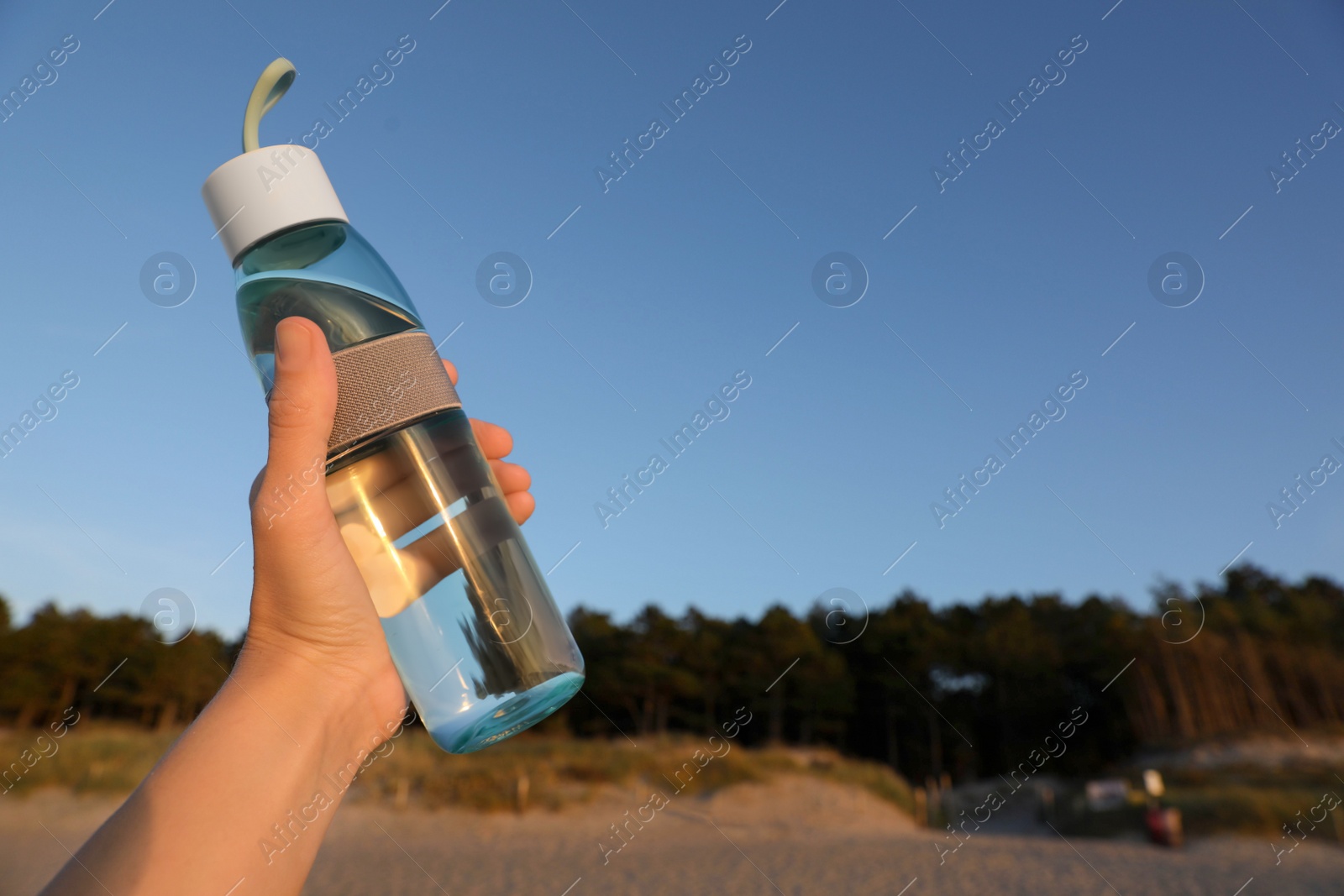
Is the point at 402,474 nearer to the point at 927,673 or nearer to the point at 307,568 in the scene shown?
the point at 307,568

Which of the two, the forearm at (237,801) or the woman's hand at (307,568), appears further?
the woman's hand at (307,568)

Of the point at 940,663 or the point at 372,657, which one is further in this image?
the point at 940,663

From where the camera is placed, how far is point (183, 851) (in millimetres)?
1252

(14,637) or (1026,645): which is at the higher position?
(14,637)

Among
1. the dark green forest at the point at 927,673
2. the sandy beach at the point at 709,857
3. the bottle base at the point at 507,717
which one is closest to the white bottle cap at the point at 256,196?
the bottle base at the point at 507,717

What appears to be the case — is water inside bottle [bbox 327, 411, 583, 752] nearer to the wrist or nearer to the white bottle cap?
the wrist

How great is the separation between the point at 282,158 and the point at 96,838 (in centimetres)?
130

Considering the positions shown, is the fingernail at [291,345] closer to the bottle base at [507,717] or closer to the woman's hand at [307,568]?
the woman's hand at [307,568]

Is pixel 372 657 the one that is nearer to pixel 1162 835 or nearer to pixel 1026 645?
pixel 1162 835

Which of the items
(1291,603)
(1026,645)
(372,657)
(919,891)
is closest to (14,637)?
(919,891)

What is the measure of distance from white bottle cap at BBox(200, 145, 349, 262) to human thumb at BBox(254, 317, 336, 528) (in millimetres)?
196

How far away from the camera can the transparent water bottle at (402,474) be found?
5.27 ft

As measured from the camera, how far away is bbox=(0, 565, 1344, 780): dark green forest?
26.5 meters

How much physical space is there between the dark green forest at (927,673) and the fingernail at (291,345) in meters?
28.0
